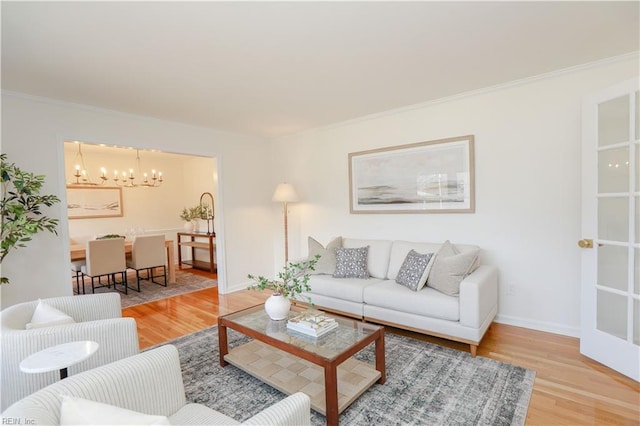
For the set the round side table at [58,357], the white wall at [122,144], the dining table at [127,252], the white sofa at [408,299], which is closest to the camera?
the round side table at [58,357]

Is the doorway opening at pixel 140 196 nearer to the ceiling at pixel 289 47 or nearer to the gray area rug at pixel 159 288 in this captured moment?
the gray area rug at pixel 159 288

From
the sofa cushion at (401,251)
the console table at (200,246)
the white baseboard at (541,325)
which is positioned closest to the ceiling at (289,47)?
the sofa cushion at (401,251)

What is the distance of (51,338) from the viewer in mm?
1610

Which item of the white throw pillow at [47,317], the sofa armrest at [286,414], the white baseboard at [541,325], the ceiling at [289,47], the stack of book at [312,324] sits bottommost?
the white baseboard at [541,325]

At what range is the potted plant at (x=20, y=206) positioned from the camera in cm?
265

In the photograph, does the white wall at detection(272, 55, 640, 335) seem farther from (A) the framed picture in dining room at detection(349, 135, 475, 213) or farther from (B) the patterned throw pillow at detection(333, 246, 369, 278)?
(B) the patterned throw pillow at detection(333, 246, 369, 278)

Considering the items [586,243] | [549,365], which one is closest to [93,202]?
[549,365]

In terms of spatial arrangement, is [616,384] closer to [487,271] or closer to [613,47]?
[487,271]

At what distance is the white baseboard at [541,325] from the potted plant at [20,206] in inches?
173

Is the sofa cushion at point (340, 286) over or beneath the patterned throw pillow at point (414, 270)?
beneath

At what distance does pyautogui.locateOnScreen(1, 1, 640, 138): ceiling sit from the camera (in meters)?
1.88

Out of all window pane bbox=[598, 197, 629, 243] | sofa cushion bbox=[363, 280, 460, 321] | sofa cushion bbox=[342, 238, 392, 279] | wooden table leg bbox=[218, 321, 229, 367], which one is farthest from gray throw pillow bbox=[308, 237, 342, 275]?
window pane bbox=[598, 197, 629, 243]

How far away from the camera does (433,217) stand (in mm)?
3660

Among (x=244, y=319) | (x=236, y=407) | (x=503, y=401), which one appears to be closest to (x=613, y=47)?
(x=503, y=401)
